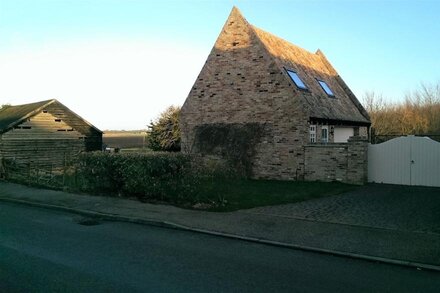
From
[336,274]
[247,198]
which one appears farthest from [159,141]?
[336,274]

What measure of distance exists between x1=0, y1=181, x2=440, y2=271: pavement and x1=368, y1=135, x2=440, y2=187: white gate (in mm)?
1161

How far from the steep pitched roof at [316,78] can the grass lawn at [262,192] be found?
3.99 metres

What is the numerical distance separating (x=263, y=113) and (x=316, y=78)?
271 inches

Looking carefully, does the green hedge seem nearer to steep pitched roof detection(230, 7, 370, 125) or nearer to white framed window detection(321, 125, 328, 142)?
steep pitched roof detection(230, 7, 370, 125)

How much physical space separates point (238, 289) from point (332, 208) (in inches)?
282

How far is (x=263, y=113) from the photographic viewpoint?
68.6ft

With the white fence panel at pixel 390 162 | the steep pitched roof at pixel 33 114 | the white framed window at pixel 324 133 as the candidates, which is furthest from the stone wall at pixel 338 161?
the steep pitched roof at pixel 33 114

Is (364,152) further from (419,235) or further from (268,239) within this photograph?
(268,239)

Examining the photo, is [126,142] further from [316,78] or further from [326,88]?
[326,88]

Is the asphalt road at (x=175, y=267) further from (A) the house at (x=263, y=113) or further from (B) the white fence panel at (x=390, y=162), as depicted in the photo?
(A) the house at (x=263, y=113)

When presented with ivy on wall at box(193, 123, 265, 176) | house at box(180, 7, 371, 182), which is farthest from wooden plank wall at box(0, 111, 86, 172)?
house at box(180, 7, 371, 182)

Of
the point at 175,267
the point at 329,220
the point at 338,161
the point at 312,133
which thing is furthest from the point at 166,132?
the point at 175,267

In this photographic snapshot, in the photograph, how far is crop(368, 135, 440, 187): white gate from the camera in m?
16.4

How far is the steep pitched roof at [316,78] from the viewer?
21656 mm
